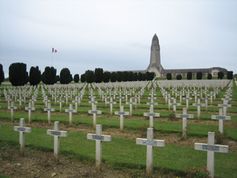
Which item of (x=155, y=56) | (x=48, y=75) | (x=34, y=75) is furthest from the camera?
(x=155, y=56)

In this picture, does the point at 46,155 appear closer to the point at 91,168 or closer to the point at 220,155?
the point at 91,168

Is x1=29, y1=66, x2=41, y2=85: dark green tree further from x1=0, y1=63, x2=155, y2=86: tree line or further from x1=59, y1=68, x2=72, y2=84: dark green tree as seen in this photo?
x1=59, y1=68, x2=72, y2=84: dark green tree

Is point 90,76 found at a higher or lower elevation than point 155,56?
lower

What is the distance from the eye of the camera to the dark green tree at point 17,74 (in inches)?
1265

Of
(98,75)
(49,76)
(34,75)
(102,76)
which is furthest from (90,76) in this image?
(34,75)

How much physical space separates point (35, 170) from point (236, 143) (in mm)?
5805

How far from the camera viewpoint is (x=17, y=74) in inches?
1268

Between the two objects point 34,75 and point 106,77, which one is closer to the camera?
point 34,75

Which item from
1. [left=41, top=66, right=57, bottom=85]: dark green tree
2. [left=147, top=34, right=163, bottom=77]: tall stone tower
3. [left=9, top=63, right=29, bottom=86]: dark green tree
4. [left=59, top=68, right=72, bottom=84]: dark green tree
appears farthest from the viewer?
[left=147, top=34, right=163, bottom=77]: tall stone tower

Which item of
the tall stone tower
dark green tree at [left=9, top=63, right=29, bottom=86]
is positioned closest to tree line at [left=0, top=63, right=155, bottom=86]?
dark green tree at [left=9, top=63, right=29, bottom=86]

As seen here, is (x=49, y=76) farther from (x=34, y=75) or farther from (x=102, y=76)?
(x=102, y=76)

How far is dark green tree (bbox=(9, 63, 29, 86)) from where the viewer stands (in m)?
32.1

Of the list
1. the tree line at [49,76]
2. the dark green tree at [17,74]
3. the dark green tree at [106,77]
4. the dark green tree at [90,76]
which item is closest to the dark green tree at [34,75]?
the tree line at [49,76]

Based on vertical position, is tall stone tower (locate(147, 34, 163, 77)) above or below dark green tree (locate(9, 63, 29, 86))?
above
